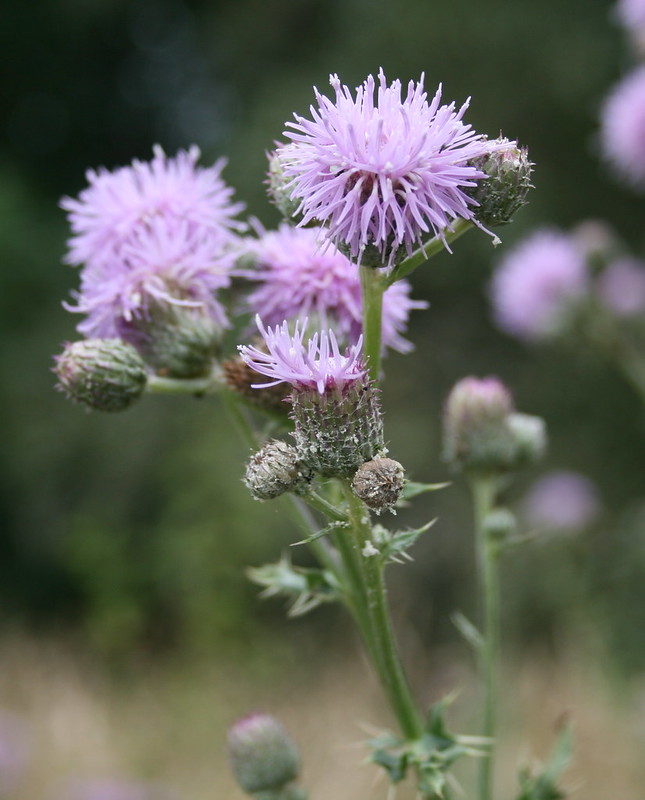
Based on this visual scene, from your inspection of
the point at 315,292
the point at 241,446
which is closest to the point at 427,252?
the point at 315,292

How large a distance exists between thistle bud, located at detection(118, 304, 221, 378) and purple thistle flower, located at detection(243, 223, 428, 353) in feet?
0.36

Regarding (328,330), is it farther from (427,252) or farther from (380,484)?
(380,484)

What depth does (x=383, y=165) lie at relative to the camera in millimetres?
1232

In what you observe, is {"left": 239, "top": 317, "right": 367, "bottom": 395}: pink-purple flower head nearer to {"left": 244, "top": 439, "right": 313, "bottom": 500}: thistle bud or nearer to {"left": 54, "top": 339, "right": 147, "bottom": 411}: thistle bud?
{"left": 244, "top": 439, "right": 313, "bottom": 500}: thistle bud

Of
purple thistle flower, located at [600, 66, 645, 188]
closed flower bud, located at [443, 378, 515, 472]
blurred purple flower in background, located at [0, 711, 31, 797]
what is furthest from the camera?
blurred purple flower in background, located at [0, 711, 31, 797]

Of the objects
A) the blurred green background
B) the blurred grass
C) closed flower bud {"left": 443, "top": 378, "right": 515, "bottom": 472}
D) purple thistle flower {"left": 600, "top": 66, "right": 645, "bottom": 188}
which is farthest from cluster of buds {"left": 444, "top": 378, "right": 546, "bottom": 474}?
the blurred green background

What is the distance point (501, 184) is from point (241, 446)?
7024 mm

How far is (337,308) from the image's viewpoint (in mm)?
1707

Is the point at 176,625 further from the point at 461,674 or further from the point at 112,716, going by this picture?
the point at 461,674

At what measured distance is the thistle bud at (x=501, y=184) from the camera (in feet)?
4.24

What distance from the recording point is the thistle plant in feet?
4.13

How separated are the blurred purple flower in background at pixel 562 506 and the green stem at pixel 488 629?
488 centimetres

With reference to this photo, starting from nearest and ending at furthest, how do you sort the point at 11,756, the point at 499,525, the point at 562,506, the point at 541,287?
the point at 499,525
the point at 541,287
the point at 11,756
the point at 562,506

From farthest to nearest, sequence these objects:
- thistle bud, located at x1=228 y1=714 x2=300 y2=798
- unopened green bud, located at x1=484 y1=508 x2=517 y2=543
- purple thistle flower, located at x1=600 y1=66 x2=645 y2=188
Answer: purple thistle flower, located at x1=600 y1=66 x2=645 y2=188 < unopened green bud, located at x1=484 y1=508 x2=517 y2=543 < thistle bud, located at x1=228 y1=714 x2=300 y2=798
